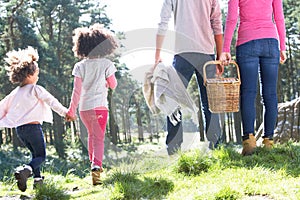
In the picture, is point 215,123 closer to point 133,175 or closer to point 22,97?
point 133,175

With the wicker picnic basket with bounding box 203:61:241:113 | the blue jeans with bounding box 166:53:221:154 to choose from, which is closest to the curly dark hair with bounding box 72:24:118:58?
the blue jeans with bounding box 166:53:221:154

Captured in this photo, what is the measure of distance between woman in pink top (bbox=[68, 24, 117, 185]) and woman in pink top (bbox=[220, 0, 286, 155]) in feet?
3.60

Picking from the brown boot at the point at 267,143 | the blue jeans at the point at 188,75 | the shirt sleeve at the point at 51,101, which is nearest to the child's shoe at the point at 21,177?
the shirt sleeve at the point at 51,101

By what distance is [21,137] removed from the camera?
11.8 ft

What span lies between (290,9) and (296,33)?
5.31 ft

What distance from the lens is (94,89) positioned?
145 inches

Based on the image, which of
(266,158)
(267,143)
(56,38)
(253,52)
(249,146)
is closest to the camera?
(266,158)

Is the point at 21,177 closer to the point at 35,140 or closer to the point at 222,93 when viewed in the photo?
the point at 35,140

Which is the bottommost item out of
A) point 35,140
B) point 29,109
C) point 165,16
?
point 35,140

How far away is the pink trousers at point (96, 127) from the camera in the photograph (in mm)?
3680

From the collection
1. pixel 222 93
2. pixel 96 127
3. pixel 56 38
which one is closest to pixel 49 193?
pixel 96 127

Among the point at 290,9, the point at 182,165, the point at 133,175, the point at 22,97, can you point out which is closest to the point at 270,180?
the point at 182,165

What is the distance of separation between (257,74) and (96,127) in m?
1.57

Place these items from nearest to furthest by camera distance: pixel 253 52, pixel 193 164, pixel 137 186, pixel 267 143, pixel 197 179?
1. pixel 137 186
2. pixel 197 179
3. pixel 193 164
4. pixel 253 52
5. pixel 267 143
